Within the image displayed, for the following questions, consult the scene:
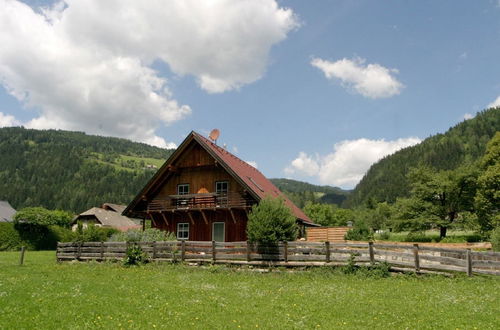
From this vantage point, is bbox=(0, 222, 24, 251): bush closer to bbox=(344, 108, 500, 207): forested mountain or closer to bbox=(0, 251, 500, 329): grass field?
bbox=(0, 251, 500, 329): grass field

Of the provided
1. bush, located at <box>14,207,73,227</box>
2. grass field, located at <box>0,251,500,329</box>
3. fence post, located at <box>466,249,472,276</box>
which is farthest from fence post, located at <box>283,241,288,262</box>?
bush, located at <box>14,207,73,227</box>

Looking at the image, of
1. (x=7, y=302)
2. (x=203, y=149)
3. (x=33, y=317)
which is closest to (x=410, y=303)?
(x=33, y=317)

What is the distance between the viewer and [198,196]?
27844mm

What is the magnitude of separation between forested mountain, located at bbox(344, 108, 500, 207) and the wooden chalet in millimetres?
137816

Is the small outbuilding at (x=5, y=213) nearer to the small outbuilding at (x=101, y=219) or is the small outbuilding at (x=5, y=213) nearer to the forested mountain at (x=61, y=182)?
the small outbuilding at (x=101, y=219)

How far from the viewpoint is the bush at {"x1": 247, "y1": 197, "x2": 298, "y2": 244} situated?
20.6m

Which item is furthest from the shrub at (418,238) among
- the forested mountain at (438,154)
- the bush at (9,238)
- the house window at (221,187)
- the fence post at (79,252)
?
the forested mountain at (438,154)

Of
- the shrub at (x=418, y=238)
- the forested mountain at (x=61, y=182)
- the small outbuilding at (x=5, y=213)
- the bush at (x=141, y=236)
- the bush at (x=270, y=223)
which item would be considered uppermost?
the forested mountain at (x=61, y=182)

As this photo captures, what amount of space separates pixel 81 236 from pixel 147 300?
1742cm

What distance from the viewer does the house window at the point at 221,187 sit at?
27.8 metres

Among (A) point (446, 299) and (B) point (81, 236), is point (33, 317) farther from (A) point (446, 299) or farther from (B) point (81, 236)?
(B) point (81, 236)

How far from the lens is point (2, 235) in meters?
39.6

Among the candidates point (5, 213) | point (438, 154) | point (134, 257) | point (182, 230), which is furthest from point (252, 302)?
point (438, 154)

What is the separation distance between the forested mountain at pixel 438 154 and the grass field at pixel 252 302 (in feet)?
485
